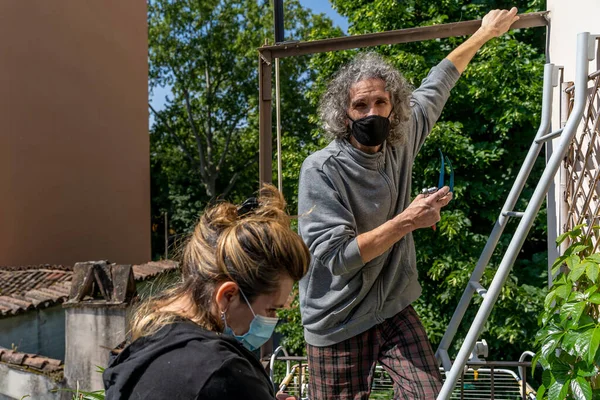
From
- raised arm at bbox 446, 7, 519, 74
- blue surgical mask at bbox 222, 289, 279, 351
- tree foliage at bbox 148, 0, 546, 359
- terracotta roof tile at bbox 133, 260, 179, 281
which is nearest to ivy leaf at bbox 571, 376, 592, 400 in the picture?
blue surgical mask at bbox 222, 289, 279, 351

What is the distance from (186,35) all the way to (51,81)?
9519mm

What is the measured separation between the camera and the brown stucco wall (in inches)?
386

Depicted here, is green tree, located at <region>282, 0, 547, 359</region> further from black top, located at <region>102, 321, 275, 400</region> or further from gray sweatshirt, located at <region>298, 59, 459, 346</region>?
black top, located at <region>102, 321, 275, 400</region>

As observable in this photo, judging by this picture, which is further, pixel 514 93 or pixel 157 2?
pixel 157 2

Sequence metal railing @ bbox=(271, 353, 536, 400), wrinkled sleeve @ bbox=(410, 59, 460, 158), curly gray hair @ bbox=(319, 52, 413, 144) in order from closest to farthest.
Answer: curly gray hair @ bbox=(319, 52, 413, 144) < wrinkled sleeve @ bbox=(410, 59, 460, 158) < metal railing @ bbox=(271, 353, 536, 400)

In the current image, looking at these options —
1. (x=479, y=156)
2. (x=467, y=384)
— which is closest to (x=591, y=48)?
(x=467, y=384)

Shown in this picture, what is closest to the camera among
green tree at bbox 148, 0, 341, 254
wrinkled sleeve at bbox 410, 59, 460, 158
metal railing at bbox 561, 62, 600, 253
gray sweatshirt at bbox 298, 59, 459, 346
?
metal railing at bbox 561, 62, 600, 253

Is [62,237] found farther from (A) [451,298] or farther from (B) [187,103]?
(B) [187,103]

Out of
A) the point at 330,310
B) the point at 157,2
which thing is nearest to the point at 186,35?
the point at 157,2

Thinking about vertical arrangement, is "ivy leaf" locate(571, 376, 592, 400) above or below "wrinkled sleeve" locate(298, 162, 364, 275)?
below

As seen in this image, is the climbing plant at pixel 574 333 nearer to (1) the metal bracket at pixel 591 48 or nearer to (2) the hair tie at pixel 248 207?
(1) the metal bracket at pixel 591 48

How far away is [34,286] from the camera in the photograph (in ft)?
27.3

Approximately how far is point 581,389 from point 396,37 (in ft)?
5.02

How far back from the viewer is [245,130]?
790 inches
